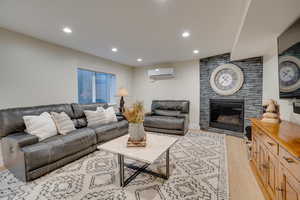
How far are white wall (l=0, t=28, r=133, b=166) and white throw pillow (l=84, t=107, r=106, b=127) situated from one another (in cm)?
74

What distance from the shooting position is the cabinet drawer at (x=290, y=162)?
39.0 inches

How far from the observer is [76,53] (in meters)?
3.65

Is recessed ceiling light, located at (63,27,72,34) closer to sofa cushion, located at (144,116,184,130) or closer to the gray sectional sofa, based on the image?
the gray sectional sofa

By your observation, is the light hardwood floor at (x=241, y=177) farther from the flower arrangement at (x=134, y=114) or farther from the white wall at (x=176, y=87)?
the white wall at (x=176, y=87)

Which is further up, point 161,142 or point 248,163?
point 161,142

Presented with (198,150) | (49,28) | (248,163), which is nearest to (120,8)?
(49,28)

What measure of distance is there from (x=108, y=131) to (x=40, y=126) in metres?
1.21

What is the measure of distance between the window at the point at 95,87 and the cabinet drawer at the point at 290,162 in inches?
167

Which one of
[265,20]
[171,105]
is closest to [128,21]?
[265,20]

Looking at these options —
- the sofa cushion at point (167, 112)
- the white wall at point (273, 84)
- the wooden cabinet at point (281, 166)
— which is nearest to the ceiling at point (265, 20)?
the white wall at point (273, 84)

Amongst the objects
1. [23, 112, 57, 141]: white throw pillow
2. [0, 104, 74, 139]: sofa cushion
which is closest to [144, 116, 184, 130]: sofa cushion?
[23, 112, 57, 141]: white throw pillow

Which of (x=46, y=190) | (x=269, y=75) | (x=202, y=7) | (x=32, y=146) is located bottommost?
(x=46, y=190)

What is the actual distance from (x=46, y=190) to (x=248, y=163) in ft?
10.3

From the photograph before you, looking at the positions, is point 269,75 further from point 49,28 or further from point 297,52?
point 49,28
